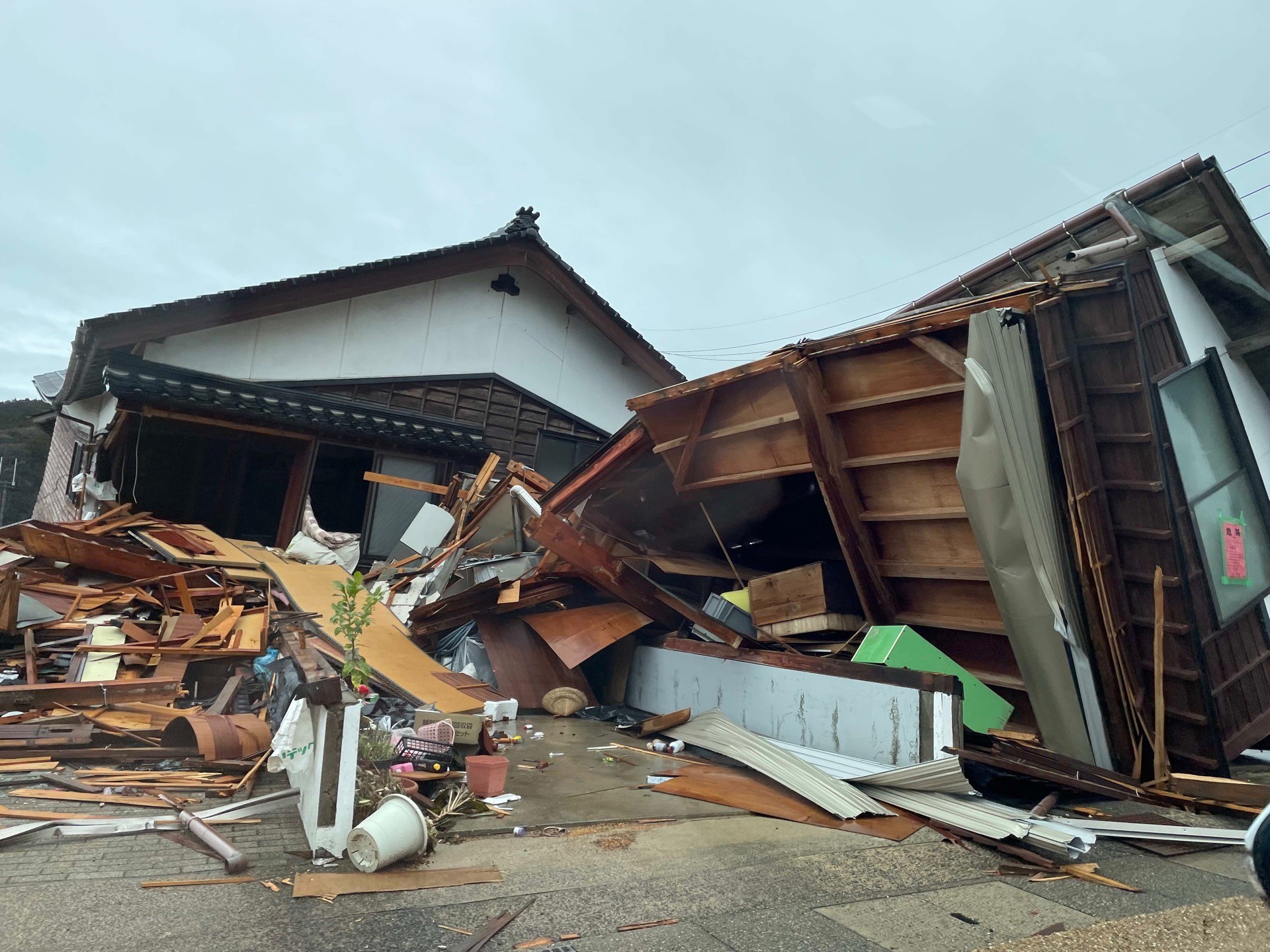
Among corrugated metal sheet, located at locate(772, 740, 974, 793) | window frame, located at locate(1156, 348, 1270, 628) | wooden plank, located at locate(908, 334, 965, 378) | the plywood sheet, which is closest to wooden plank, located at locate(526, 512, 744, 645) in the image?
corrugated metal sheet, located at locate(772, 740, 974, 793)

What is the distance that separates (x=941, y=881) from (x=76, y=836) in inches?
143

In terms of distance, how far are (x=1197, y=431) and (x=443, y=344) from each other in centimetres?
1060

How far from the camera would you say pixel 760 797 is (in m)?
4.37

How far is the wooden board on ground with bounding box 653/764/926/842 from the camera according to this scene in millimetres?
3910

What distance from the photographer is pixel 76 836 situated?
318 cm

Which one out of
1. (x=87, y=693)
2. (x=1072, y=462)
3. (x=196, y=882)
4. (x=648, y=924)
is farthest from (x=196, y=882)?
(x=1072, y=462)

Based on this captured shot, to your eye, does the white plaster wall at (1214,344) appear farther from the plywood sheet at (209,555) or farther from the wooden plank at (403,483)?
the wooden plank at (403,483)

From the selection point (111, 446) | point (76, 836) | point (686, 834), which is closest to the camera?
point (76, 836)

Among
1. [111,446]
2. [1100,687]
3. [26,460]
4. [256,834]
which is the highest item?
[26,460]

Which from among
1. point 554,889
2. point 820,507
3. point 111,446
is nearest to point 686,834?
point 554,889

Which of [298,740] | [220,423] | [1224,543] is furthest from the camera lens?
[220,423]

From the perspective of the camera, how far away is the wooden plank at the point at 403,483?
11289 mm

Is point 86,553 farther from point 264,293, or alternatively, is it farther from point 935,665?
point 935,665

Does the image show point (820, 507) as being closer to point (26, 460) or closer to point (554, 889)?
point (554, 889)
